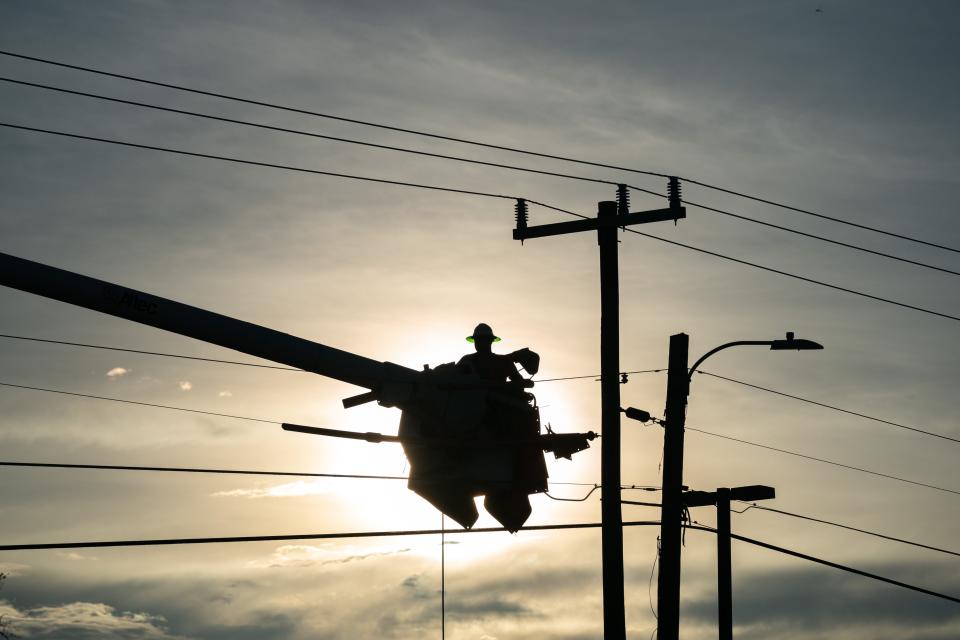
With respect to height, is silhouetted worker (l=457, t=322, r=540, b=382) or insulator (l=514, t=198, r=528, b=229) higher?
insulator (l=514, t=198, r=528, b=229)

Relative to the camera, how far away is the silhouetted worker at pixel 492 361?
23703mm

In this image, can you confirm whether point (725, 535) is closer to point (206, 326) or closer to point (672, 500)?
point (672, 500)

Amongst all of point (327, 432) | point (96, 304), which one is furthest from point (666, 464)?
point (96, 304)

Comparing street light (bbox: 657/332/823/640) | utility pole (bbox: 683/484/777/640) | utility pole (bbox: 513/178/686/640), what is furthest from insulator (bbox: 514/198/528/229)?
utility pole (bbox: 683/484/777/640)

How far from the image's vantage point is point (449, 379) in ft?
76.5

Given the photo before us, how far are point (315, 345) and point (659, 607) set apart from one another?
8123mm

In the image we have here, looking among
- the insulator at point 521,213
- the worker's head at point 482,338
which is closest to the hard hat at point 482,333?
the worker's head at point 482,338

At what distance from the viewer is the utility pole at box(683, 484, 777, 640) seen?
87.0 feet

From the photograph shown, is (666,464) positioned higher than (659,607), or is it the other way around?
(666,464)

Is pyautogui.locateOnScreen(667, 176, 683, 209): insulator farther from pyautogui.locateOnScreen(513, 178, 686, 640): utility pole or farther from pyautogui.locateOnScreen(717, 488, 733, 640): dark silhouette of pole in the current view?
pyautogui.locateOnScreen(717, 488, 733, 640): dark silhouette of pole

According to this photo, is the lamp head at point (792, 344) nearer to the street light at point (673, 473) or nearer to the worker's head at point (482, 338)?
the street light at point (673, 473)

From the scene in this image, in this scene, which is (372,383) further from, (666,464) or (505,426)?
(666,464)

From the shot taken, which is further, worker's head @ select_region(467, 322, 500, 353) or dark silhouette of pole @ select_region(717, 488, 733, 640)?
dark silhouette of pole @ select_region(717, 488, 733, 640)

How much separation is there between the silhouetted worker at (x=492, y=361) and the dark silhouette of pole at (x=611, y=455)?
1.91 meters
